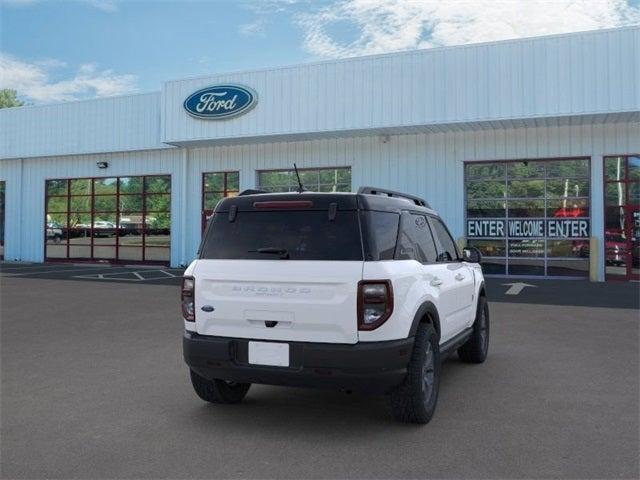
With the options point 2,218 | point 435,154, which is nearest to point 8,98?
point 2,218

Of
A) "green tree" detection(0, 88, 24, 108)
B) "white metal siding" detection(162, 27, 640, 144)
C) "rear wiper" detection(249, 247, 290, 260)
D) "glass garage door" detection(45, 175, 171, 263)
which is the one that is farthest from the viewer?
"green tree" detection(0, 88, 24, 108)

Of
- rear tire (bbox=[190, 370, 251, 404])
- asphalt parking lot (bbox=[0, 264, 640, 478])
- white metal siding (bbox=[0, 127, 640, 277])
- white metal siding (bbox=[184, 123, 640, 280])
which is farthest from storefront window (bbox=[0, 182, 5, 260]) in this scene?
rear tire (bbox=[190, 370, 251, 404])

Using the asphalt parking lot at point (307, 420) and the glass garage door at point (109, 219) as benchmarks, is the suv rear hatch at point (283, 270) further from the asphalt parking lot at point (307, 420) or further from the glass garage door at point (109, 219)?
the glass garage door at point (109, 219)

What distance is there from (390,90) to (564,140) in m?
5.15

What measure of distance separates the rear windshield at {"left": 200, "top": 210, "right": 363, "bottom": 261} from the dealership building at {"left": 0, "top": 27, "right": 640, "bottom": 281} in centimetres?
1293

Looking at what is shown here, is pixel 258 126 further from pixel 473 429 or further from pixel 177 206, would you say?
pixel 473 429

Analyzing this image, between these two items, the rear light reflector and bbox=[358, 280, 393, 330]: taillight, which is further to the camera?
the rear light reflector

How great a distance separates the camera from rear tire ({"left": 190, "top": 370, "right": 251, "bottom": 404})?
4938 millimetres

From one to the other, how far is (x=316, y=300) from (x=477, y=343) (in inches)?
123

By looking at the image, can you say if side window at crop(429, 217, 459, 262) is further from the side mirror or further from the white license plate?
the white license plate

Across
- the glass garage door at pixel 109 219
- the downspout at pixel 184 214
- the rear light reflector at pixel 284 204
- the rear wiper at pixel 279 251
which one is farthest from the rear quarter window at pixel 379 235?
the glass garage door at pixel 109 219

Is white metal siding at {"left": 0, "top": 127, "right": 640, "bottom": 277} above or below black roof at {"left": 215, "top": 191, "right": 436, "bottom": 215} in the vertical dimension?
above

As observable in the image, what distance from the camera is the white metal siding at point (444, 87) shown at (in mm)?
15141

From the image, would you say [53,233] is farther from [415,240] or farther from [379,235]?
[379,235]
